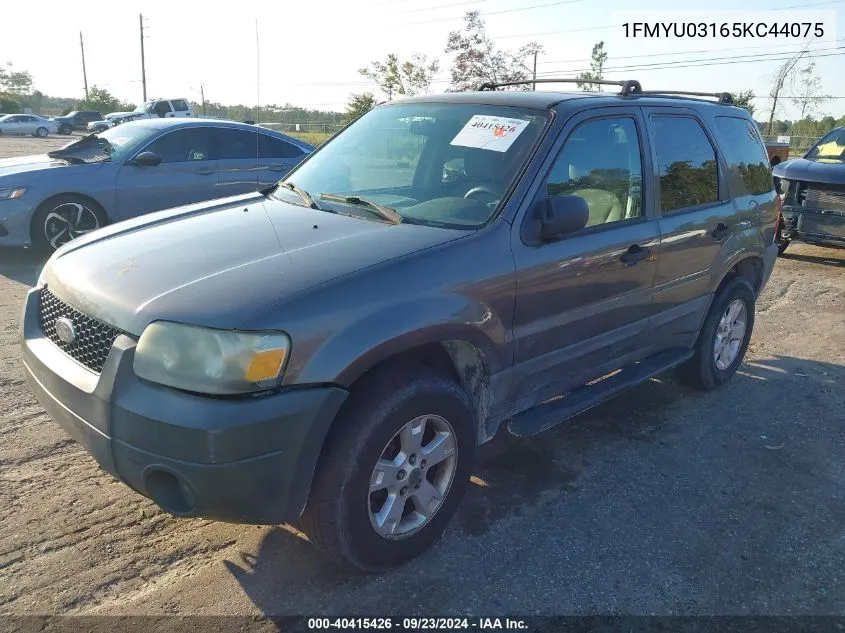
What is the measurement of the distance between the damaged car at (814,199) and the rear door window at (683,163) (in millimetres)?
5811

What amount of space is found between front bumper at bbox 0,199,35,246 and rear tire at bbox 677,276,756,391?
Answer: 6.62 metres

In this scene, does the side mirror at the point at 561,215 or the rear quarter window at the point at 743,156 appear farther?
the rear quarter window at the point at 743,156

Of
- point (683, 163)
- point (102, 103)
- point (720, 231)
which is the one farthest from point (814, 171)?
point (102, 103)

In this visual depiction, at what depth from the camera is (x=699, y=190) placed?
4.33m

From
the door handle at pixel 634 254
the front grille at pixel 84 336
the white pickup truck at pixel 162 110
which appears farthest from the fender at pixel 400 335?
the white pickup truck at pixel 162 110

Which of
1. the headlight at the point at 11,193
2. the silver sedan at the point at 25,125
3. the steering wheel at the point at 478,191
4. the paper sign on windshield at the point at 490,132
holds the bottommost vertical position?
the headlight at the point at 11,193

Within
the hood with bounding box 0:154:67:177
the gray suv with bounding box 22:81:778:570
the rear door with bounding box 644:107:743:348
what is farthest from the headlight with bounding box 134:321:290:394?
the hood with bounding box 0:154:67:177

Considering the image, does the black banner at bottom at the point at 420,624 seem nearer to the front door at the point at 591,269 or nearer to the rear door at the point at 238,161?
the front door at the point at 591,269

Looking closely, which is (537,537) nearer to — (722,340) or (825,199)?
(722,340)

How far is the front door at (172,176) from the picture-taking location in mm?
7773

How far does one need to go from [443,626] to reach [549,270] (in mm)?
1583

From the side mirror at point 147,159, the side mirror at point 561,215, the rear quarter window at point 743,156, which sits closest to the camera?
the side mirror at point 561,215

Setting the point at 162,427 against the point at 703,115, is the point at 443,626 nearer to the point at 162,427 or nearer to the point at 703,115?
the point at 162,427

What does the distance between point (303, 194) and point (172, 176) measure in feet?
16.5
